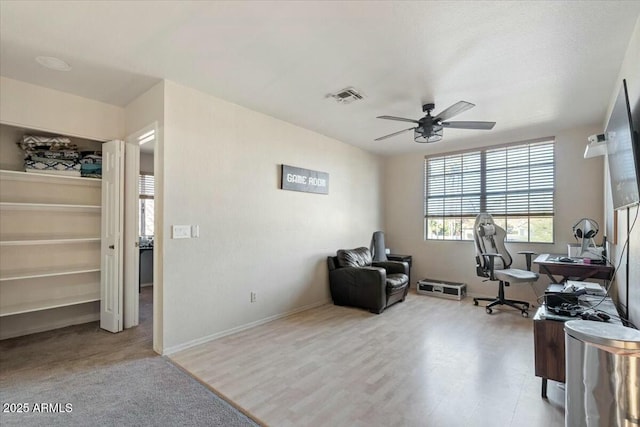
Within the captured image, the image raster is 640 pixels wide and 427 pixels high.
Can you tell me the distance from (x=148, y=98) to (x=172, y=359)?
2.58 metres

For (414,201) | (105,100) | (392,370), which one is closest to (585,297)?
(392,370)

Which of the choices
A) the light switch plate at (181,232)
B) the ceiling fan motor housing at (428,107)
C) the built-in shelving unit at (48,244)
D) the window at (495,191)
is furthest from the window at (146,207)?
the window at (495,191)

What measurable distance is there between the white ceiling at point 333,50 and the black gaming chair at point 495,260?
5.74ft

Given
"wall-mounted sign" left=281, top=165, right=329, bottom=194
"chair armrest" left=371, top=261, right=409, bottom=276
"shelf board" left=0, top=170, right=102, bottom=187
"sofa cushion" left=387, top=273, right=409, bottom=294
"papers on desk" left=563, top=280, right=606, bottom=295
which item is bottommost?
"sofa cushion" left=387, top=273, right=409, bottom=294

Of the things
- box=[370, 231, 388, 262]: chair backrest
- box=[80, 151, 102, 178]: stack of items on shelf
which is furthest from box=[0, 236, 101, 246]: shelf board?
box=[370, 231, 388, 262]: chair backrest

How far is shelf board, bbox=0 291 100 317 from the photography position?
308 cm

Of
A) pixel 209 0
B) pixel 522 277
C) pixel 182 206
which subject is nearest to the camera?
pixel 209 0

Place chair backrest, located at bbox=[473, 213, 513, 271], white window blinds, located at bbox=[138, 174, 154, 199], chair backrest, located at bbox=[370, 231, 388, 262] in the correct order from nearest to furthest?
1. chair backrest, located at bbox=[473, 213, 513, 271]
2. chair backrest, located at bbox=[370, 231, 388, 262]
3. white window blinds, located at bbox=[138, 174, 154, 199]

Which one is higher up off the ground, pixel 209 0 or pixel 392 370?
pixel 209 0

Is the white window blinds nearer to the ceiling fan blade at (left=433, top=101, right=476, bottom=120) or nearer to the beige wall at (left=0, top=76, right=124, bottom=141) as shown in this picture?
the beige wall at (left=0, top=76, right=124, bottom=141)

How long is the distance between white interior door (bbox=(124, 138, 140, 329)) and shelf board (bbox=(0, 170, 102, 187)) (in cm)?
38

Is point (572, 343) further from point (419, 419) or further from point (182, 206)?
point (182, 206)

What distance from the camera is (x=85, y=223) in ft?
12.4

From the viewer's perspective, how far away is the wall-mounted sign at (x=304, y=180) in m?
4.22
